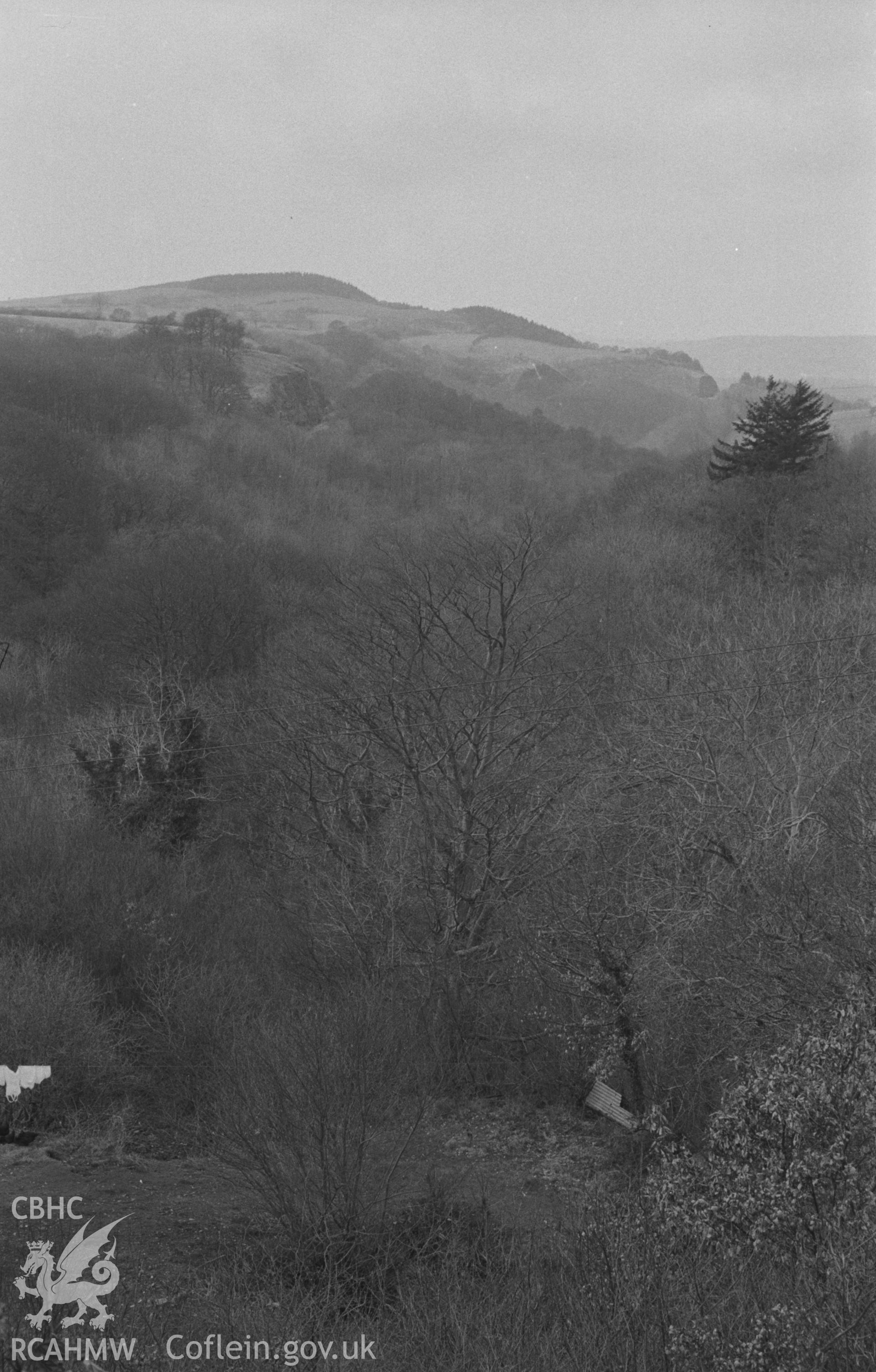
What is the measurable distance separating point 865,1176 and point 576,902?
1032 cm

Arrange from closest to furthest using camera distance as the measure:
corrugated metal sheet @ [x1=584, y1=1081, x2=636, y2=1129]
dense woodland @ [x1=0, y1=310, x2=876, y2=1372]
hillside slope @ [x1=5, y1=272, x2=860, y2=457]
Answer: dense woodland @ [x1=0, y1=310, x2=876, y2=1372]
corrugated metal sheet @ [x1=584, y1=1081, x2=636, y2=1129]
hillside slope @ [x1=5, y1=272, x2=860, y2=457]

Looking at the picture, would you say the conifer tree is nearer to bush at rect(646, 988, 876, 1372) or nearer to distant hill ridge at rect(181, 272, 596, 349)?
bush at rect(646, 988, 876, 1372)

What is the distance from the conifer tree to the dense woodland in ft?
2.86

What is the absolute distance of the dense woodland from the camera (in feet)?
21.4

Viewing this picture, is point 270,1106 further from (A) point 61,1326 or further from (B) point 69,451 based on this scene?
(B) point 69,451

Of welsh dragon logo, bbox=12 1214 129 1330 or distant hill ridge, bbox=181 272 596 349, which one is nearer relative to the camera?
welsh dragon logo, bbox=12 1214 129 1330

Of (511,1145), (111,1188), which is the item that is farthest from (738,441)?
(111,1188)

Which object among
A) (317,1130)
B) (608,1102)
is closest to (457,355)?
(608,1102)

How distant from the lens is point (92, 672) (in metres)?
32.4

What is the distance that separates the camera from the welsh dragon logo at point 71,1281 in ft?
20.1

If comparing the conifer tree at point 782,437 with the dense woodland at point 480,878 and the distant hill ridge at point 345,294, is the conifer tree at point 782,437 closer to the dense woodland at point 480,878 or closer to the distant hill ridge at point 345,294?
the dense woodland at point 480,878

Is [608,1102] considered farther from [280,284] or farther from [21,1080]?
[280,284]

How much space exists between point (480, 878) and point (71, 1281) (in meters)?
14.7

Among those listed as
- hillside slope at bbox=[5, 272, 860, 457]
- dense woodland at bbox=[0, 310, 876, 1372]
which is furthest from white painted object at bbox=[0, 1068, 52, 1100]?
hillside slope at bbox=[5, 272, 860, 457]
